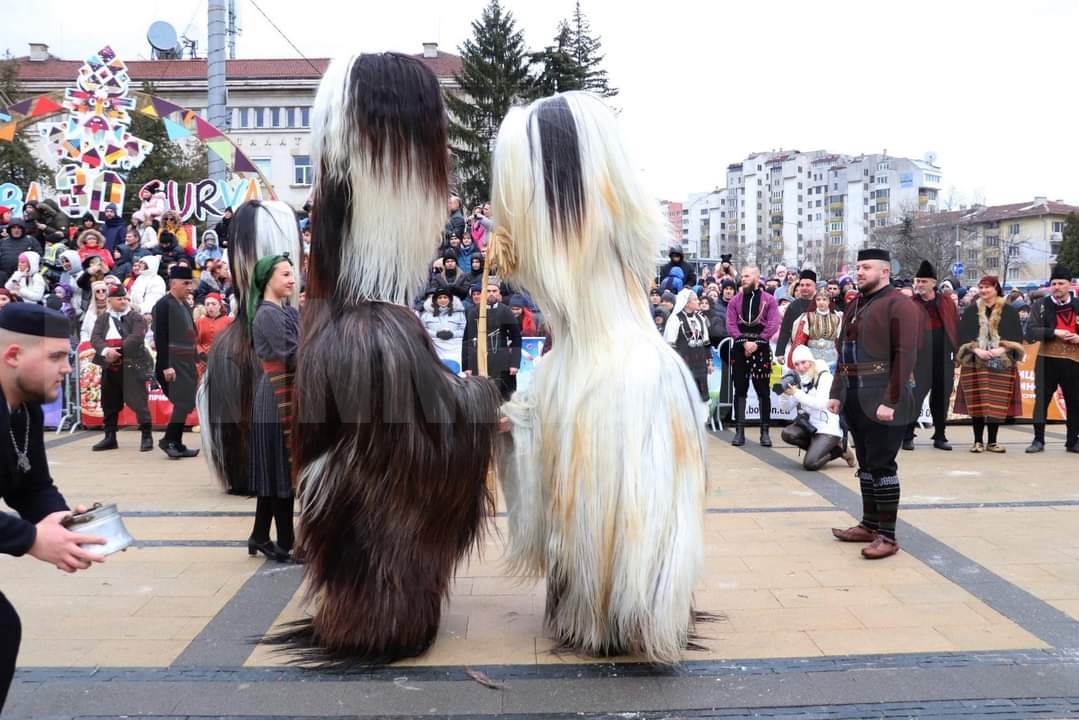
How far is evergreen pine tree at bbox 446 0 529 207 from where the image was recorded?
36469mm

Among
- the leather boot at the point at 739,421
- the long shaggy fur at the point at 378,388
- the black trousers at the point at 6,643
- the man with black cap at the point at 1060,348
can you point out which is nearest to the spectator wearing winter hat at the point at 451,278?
the leather boot at the point at 739,421

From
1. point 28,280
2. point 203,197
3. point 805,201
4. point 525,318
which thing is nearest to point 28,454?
point 525,318

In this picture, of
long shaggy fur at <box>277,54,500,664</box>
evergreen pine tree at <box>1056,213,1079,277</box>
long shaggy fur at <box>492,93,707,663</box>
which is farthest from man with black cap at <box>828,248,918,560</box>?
evergreen pine tree at <box>1056,213,1079,277</box>

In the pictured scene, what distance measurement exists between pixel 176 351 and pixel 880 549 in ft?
22.9

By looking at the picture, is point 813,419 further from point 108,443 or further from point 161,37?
point 161,37

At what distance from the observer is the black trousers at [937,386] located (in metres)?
9.84

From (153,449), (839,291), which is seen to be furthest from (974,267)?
(153,449)

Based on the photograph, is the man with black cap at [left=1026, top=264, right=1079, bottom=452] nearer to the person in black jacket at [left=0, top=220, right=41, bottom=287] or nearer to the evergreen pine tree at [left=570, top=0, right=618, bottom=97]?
the person in black jacket at [left=0, top=220, right=41, bottom=287]

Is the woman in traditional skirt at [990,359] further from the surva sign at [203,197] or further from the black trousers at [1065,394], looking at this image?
the surva sign at [203,197]

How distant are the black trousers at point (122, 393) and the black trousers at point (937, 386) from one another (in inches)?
324

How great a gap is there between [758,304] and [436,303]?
145 inches

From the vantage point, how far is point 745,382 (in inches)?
400

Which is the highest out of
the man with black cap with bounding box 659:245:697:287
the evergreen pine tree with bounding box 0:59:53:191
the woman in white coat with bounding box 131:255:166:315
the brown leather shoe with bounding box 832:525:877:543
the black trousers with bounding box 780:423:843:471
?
the evergreen pine tree with bounding box 0:59:53:191

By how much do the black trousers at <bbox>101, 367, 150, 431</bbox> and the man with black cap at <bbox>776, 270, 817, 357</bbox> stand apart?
6.89 meters
